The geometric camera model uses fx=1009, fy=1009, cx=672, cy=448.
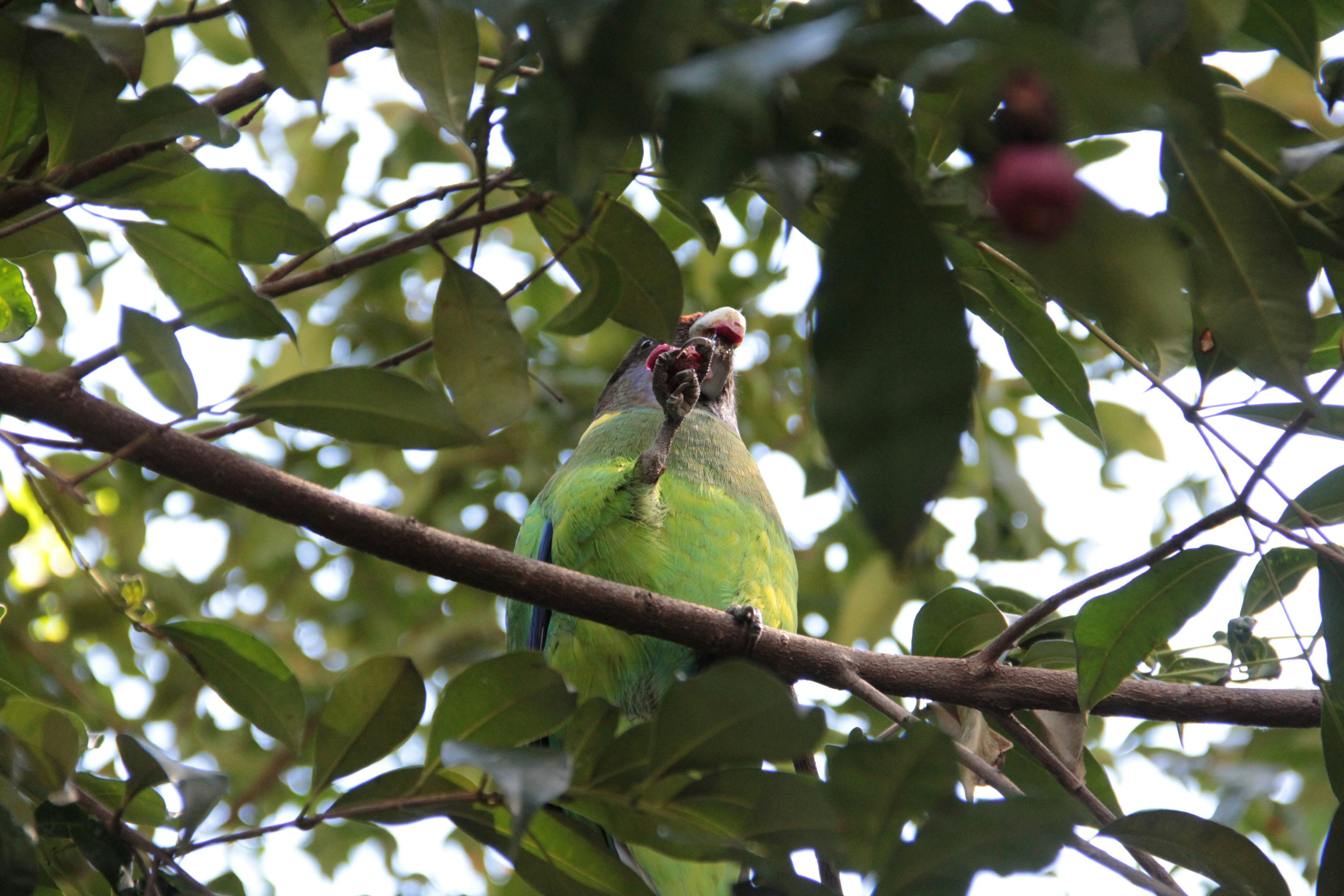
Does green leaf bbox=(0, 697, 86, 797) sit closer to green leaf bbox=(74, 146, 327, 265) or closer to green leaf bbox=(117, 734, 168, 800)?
green leaf bbox=(117, 734, 168, 800)

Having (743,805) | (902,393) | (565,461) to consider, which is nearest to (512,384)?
(743,805)

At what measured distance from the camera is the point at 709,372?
2748 mm

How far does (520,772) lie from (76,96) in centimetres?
97

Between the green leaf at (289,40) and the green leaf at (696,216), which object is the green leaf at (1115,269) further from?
the green leaf at (289,40)

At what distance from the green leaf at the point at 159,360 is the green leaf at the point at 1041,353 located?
108cm

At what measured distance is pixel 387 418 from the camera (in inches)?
48.7

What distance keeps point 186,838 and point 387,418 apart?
0.61 m

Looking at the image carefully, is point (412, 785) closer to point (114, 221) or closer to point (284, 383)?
point (284, 383)

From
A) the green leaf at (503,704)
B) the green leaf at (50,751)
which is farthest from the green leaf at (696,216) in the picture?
the green leaf at (50,751)

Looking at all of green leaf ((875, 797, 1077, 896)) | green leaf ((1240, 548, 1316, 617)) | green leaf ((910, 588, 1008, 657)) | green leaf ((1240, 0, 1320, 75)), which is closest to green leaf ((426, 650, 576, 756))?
green leaf ((875, 797, 1077, 896))

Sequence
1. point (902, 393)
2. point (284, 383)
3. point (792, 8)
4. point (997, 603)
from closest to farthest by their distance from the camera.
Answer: point (902, 393)
point (792, 8)
point (284, 383)
point (997, 603)

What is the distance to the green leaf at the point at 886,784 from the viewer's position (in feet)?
3.37

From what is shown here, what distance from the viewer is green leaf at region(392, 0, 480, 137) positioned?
123 cm

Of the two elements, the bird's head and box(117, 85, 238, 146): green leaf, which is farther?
the bird's head
